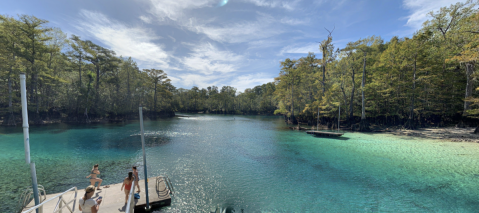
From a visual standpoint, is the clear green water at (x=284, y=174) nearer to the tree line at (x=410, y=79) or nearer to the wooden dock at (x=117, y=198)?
the wooden dock at (x=117, y=198)

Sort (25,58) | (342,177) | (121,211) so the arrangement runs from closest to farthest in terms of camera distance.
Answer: (121,211) → (342,177) → (25,58)

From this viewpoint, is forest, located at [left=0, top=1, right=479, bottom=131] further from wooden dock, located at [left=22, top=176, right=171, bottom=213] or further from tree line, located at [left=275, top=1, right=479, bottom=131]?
wooden dock, located at [left=22, top=176, right=171, bottom=213]

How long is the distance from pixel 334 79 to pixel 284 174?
85.5 feet

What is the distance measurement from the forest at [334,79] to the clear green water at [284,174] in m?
12.6

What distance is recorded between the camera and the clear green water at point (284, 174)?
8320mm

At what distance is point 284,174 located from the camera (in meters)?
11.8

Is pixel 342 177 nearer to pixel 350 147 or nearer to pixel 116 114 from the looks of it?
pixel 350 147

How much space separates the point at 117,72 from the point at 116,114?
11.9m

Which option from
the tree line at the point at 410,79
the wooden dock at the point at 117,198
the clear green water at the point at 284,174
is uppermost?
the tree line at the point at 410,79

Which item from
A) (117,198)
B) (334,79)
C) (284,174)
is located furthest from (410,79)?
(117,198)

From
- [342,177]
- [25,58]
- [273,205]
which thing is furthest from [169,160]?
[25,58]

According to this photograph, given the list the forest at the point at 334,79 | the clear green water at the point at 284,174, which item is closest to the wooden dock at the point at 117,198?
the clear green water at the point at 284,174

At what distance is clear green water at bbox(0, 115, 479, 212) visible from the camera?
832 centimetres

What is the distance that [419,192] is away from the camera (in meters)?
9.27
